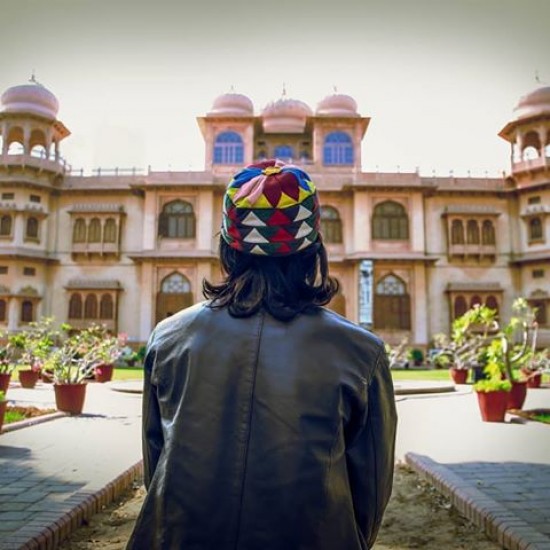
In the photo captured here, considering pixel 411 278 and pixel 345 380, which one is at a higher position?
pixel 411 278

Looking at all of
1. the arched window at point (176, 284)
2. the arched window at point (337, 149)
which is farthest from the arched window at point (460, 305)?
the arched window at point (176, 284)

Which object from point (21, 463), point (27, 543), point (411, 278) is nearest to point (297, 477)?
point (27, 543)

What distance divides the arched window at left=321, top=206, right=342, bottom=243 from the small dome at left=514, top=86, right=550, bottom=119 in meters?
10.5

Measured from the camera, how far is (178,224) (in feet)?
95.3

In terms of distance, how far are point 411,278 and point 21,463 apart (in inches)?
960

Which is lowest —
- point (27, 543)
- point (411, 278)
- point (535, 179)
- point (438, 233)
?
point (27, 543)

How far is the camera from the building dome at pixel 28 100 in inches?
1155

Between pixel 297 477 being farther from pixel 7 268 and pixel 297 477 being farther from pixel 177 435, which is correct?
pixel 7 268

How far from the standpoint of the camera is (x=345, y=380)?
5.32ft

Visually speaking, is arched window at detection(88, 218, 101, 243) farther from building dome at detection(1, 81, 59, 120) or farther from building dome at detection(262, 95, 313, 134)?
building dome at detection(262, 95, 313, 134)

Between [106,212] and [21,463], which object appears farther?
[106,212]

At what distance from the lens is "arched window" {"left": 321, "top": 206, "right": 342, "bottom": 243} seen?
95.7 feet

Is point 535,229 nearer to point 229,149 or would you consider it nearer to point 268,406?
point 229,149

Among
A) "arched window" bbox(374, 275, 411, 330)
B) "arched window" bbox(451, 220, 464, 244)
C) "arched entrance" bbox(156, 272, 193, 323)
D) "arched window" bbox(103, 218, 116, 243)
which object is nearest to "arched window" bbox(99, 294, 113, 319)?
"arched entrance" bbox(156, 272, 193, 323)
